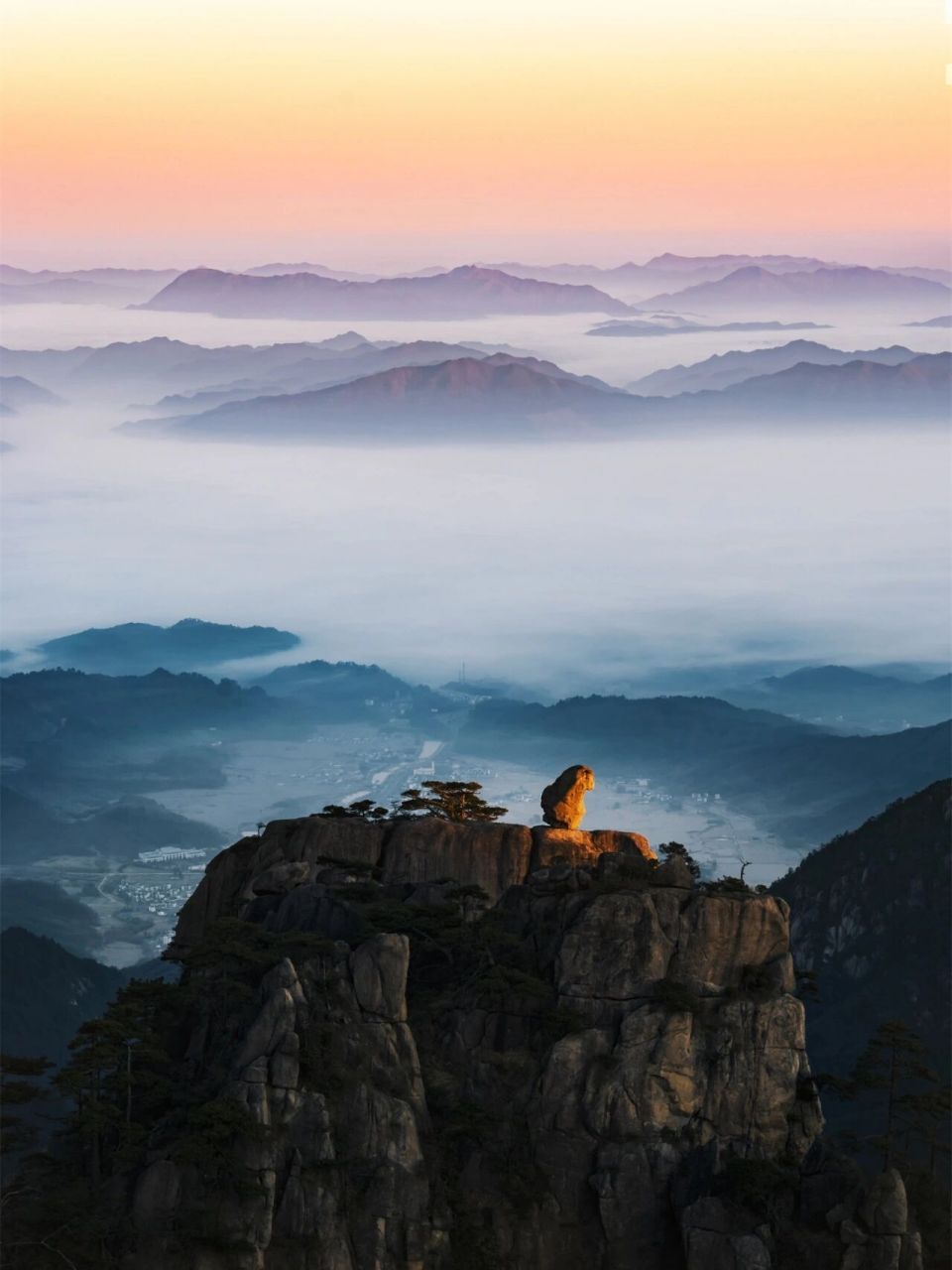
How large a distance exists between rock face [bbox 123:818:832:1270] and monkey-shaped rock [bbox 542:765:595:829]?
9537mm

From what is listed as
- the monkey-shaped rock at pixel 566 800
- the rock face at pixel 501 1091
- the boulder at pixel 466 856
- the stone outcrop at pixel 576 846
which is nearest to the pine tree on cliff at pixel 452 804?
the monkey-shaped rock at pixel 566 800

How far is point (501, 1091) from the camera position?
88.4 metres

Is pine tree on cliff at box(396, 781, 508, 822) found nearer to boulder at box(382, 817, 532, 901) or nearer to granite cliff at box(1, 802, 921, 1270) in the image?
boulder at box(382, 817, 532, 901)

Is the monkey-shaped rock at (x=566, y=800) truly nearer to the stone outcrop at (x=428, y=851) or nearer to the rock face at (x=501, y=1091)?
the stone outcrop at (x=428, y=851)

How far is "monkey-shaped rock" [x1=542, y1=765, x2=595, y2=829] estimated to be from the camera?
101938 millimetres

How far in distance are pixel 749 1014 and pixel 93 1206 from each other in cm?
2607

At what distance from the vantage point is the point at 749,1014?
8794cm

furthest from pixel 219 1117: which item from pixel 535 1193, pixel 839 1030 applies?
pixel 839 1030

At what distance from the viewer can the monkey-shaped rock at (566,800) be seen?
334 feet

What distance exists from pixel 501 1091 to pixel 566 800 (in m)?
17.5

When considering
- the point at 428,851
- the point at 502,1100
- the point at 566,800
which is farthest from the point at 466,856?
the point at 502,1100

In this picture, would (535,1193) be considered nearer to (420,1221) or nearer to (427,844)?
(420,1221)

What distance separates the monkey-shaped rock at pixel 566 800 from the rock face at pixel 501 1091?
954 centimetres

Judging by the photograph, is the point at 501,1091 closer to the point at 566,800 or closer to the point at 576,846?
the point at 576,846
